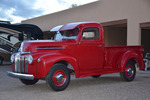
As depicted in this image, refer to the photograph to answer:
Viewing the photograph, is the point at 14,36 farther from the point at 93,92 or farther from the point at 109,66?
the point at 93,92

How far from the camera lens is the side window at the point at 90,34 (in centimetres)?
761

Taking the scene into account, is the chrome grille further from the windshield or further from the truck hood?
the windshield

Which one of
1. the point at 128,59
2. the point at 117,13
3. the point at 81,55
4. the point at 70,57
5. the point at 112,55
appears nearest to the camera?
the point at 70,57

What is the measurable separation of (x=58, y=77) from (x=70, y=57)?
722 millimetres

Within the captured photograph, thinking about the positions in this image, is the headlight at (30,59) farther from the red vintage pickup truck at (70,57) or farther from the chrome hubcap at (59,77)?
the chrome hubcap at (59,77)

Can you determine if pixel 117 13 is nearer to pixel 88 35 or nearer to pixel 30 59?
pixel 88 35

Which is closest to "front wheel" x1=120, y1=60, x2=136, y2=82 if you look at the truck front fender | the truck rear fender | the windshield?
the truck rear fender

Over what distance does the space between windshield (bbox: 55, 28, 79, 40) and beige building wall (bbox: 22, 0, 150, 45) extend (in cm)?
704

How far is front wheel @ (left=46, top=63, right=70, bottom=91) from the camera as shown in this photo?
6539 mm

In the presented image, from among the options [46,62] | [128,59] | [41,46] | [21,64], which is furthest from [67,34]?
[128,59]

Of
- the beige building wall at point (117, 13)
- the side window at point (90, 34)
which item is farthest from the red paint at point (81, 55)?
the beige building wall at point (117, 13)

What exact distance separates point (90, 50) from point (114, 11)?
8.44m

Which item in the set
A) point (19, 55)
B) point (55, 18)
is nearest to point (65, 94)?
point (19, 55)

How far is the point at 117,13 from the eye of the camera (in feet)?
49.7
